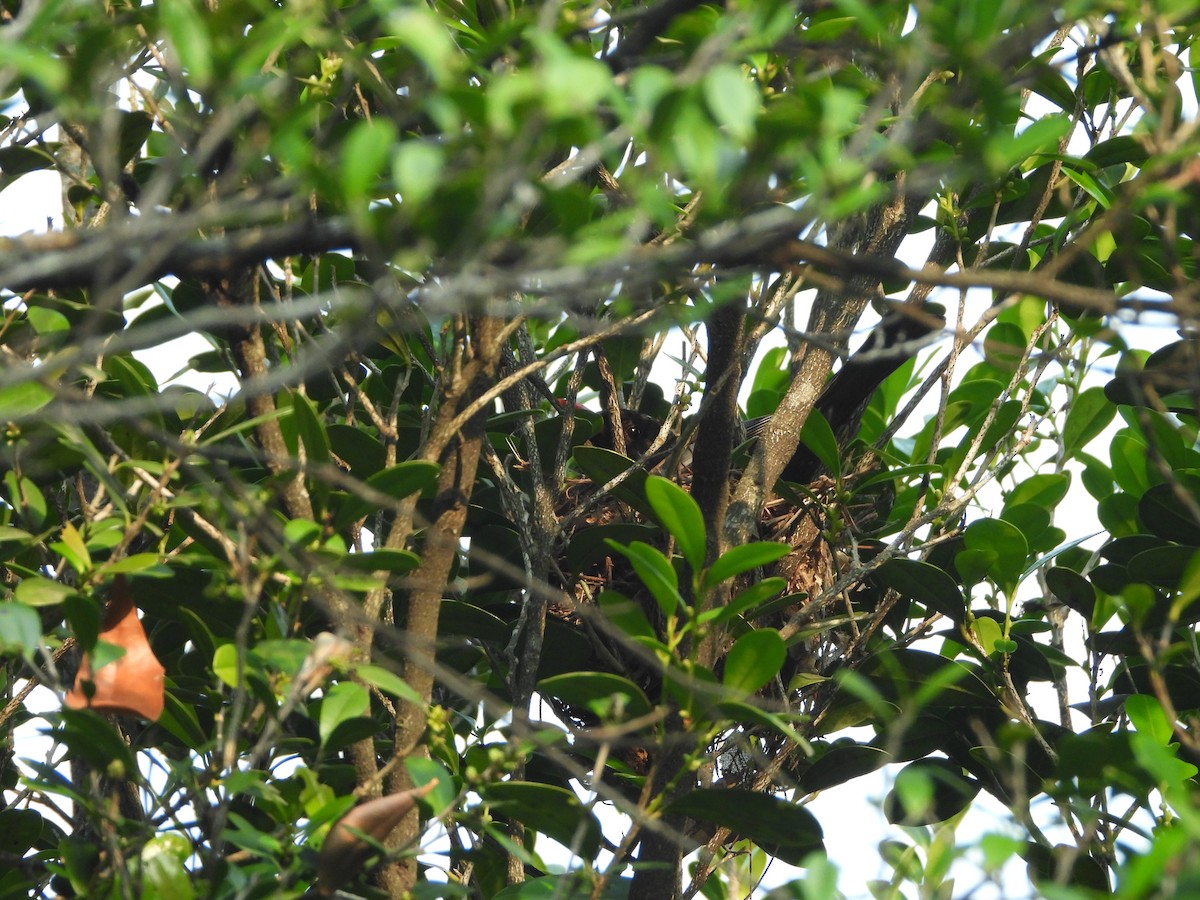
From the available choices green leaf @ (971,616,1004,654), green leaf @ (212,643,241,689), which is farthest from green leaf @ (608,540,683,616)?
green leaf @ (971,616,1004,654)

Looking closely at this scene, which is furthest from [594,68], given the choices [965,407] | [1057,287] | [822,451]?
[965,407]

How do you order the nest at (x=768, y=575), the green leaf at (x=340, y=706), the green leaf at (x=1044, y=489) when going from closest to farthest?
the green leaf at (x=340, y=706)
the nest at (x=768, y=575)
the green leaf at (x=1044, y=489)

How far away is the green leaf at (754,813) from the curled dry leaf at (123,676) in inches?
24.1

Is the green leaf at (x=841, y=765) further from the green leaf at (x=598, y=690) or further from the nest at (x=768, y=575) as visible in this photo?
the green leaf at (x=598, y=690)

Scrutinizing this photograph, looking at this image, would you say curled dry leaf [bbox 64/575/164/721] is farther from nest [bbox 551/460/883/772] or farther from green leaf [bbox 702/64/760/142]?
green leaf [bbox 702/64/760/142]

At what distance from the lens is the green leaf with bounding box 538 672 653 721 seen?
135 centimetres

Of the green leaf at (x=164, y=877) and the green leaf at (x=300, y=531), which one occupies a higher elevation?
the green leaf at (x=300, y=531)

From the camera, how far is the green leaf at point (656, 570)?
1357 millimetres

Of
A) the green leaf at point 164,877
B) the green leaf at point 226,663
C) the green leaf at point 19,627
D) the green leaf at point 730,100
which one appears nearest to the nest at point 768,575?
the green leaf at point 226,663

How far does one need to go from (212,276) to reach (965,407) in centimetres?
151

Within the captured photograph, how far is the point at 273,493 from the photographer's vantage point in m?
1.42

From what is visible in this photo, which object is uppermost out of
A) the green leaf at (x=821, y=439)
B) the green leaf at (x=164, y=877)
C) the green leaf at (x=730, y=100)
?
the green leaf at (x=821, y=439)

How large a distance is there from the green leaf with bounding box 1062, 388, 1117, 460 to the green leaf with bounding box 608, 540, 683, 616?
128 centimetres

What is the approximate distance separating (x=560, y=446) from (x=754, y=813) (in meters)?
0.66
